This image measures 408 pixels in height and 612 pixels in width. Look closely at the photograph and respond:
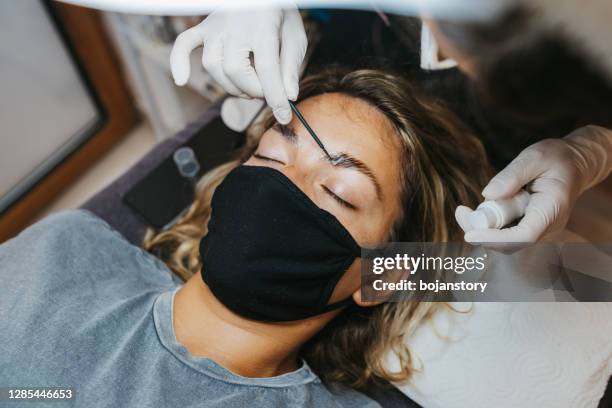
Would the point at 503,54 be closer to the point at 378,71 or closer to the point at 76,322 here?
the point at 378,71

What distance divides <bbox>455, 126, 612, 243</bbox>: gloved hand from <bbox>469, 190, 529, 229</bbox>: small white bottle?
0.01 m

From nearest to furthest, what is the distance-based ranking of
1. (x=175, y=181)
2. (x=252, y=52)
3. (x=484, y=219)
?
(x=484, y=219)
(x=252, y=52)
(x=175, y=181)

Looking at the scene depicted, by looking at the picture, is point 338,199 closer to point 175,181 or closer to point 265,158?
point 265,158

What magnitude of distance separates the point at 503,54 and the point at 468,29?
76 mm

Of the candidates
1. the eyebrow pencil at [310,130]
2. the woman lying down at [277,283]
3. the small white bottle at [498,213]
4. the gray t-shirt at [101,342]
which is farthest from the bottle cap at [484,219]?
the gray t-shirt at [101,342]

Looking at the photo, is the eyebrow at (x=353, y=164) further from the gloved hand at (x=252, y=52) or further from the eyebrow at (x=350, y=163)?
the gloved hand at (x=252, y=52)

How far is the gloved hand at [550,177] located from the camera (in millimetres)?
908

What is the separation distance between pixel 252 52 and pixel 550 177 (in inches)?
24.7

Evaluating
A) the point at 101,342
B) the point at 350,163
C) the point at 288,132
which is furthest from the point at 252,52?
the point at 101,342

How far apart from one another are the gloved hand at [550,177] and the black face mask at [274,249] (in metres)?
0.26

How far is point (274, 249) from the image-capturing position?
0.95m

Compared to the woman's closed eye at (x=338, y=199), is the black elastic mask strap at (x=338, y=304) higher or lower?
lower

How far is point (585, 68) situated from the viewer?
60cm

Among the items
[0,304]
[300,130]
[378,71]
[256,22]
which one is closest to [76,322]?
[0,304]
